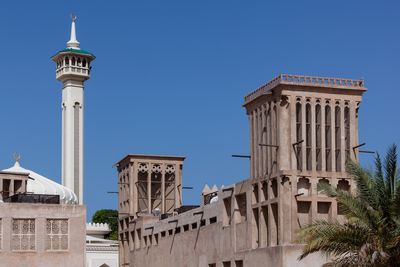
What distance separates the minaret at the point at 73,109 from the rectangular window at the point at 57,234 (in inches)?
1533

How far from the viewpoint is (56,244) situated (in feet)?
158

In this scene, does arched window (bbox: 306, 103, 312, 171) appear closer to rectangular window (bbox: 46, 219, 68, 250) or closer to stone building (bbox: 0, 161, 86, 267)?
stone building (bbox: 0, 161, 86, 267)

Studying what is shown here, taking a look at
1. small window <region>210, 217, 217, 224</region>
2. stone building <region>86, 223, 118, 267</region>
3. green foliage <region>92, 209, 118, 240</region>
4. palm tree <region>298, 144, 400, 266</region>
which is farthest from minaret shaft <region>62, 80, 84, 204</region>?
palm tree <region>298, 144, 400, 266</region>

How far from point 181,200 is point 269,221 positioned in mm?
23131

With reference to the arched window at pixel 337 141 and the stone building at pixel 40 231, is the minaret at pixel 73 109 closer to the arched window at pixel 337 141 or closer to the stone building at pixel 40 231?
the stone building at pixel 40 231

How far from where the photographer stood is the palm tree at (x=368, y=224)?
2805cm

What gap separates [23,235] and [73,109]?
42594 millimetres

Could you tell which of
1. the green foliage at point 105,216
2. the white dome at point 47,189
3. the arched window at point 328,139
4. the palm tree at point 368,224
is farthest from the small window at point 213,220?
the green foliage at point 105,216

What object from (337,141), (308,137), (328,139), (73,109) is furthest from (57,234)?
(73,109)

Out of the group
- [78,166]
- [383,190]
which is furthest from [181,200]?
[383,190]

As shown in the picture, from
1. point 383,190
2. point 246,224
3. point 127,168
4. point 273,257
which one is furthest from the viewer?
point 127,168

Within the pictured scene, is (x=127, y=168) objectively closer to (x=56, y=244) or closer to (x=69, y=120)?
(x=56, y=244)

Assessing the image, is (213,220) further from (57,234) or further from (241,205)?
(57,234)

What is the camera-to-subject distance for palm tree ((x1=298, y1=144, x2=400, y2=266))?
28.0 m
